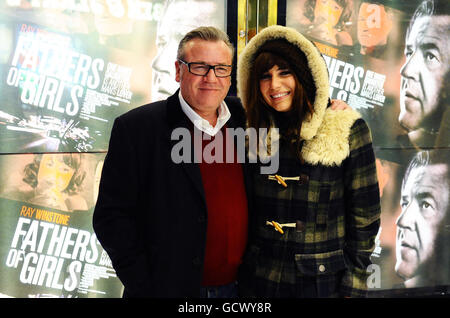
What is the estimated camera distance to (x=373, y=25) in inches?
108

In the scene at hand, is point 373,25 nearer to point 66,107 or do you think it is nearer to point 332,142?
point 332,142

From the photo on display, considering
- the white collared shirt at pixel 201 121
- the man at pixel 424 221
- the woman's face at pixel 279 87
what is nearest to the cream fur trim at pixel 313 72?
the woman's face at pixel 279 87

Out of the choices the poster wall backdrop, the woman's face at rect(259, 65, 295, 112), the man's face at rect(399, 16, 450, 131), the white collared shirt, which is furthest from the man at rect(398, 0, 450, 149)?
the white collared shirt

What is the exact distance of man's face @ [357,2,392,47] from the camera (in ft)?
8.96

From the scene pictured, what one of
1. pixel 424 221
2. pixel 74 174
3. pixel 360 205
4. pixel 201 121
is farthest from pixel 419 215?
pixel 74 174

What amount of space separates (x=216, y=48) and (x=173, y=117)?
0.35m

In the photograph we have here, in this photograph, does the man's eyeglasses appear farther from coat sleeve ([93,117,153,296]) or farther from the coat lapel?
coat sleeve ([93,117,153,296])

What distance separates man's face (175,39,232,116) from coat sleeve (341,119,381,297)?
0.59 meters

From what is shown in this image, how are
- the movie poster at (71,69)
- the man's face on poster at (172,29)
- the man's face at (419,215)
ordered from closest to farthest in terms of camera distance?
the movie poster at (71,69) → the man's face on poster at (172,29) → the man's face at (419,215)

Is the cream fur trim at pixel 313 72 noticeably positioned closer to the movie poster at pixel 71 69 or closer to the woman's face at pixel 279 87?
the woman's face at pixel 279 87

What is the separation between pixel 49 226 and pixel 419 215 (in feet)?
8.52

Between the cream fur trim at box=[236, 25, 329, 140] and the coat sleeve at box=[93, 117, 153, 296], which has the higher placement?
the cream fur trim at box=[236, 25, 329, 140]

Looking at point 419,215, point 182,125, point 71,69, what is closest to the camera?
point 182,125

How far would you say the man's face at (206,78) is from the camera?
1652 mm
